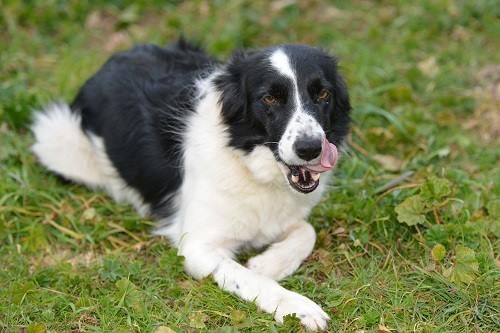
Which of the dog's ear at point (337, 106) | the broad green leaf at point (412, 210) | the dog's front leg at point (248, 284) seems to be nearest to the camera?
the dog's front leg at point (248, 284)

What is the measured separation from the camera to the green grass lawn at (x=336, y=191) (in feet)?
13.0

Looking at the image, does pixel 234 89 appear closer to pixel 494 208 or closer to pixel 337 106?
pixel 337 106

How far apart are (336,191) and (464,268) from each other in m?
1.21

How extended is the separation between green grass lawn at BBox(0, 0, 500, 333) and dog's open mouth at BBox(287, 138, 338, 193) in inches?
21.3

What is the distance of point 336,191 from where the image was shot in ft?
16.5

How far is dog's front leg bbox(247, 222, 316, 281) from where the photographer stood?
4238 millimetres

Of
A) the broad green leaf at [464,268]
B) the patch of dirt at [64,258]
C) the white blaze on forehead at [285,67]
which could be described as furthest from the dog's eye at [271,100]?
the patch of dirt at [64,258]

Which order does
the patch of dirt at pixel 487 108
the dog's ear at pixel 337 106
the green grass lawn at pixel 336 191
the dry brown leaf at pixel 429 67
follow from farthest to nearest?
the dry brown leaf at pixel 429 67, the patch of dirt at pixel 487 108, the dog's ear at pixel 337 106, the green grass lawn at pixel 336 191

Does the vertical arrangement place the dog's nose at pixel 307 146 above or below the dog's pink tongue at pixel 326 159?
above

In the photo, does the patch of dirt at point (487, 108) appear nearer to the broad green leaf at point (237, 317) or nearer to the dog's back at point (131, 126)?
the dog's back at point (131, 126)

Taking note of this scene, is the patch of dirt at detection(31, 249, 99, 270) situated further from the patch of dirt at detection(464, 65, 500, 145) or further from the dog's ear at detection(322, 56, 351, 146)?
the patch of dirt at detection(464, 65, 500, 145)

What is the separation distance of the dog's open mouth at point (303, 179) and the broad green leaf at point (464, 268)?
835 millimetres

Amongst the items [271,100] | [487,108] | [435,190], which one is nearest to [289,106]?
[271,100]

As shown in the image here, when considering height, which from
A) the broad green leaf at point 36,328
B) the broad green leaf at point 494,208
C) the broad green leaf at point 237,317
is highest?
the broad green leaf at point 36,328
